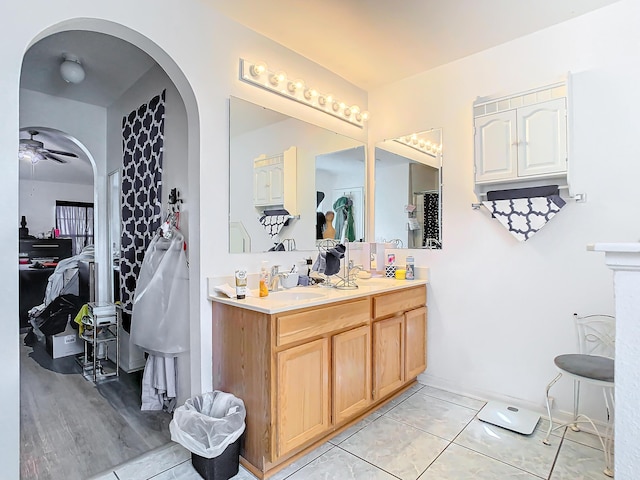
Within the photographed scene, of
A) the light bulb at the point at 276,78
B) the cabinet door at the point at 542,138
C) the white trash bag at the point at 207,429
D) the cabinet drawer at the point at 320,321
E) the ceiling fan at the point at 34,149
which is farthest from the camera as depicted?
the ceiling fan at the point at 34,149

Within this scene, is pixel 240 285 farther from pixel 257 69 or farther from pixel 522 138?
pixel 522 138

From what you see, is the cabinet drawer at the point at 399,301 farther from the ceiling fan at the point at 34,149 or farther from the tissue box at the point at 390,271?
the ceiling fan at the point at 34,149

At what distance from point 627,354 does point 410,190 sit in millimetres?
2397

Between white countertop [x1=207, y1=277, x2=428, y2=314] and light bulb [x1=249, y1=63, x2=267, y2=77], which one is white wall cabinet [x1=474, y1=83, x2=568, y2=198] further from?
light bulb [x1=249, y1=63, x2=267, y2=77]

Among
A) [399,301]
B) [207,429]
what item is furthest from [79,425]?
[399,301]

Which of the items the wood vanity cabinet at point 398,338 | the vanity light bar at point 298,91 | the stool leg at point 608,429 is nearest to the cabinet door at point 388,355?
the wood vanity cabinet at point 398,338

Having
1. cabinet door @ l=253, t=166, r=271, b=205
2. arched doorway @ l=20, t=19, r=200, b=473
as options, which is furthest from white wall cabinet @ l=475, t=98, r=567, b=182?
arched doorway @ l=20, t=19, r=200, b=473

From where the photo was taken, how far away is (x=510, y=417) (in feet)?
7.90

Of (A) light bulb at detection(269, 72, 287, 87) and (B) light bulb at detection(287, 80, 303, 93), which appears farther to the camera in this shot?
(B) light bulb at detection(287, 80, 303, 93)

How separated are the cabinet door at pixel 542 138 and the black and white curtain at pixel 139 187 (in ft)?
8.73

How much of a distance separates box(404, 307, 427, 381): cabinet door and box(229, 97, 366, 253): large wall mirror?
89cm

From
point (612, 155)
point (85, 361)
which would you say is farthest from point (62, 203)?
point (612, 155)

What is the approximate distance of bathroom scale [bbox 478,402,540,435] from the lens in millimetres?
2293

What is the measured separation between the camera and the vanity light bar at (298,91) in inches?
94.3
